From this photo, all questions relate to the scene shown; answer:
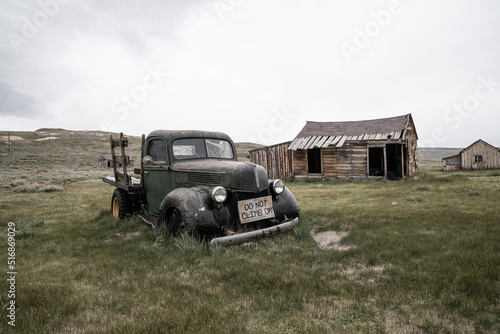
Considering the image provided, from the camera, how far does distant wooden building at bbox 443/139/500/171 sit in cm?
1984

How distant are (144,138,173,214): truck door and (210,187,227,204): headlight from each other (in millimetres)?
1578

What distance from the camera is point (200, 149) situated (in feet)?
19.9

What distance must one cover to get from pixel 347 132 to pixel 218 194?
15.4 m

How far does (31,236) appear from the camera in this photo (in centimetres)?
589

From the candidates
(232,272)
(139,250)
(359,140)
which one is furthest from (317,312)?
Answer: (359,140)

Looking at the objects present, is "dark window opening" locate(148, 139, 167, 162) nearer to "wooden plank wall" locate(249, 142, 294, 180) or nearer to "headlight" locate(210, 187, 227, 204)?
"headlight" locate(210, 187, 227, 204)

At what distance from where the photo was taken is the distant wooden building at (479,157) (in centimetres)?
1984

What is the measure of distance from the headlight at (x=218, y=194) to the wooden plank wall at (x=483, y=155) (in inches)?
907

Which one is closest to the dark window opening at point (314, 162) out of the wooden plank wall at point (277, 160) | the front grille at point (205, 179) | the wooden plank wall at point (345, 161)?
the wooden plank wall at point (277, 160)

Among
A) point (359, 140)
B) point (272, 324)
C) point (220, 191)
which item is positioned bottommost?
point (272, 324)

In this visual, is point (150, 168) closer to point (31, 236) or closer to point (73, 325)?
point (31, 236)

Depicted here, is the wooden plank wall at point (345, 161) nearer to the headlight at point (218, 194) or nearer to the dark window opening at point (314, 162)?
the dark window opening at point (314, 162)

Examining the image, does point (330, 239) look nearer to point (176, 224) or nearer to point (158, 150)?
point (176, 224)

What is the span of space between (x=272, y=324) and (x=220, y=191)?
2.35 m
